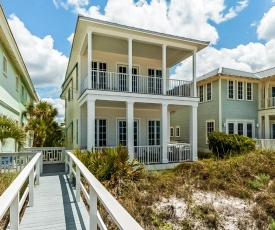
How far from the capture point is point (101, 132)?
13.8m

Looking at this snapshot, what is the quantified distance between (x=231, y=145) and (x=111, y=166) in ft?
29.9

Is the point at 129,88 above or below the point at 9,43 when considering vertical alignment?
below

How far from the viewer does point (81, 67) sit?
535 inches

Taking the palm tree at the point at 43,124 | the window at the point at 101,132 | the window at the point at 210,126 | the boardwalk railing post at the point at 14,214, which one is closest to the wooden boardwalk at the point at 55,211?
the boardwalk railing post at the point at 14,214

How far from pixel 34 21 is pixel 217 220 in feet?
40.0

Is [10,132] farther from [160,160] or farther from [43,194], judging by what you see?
[160,160]

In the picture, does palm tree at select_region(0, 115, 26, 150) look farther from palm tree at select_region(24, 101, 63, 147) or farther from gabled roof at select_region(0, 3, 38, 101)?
palm tree at select_region(24, 101, 63, 147)

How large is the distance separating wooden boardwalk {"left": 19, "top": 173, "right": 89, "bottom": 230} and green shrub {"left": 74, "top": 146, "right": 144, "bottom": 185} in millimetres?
1060

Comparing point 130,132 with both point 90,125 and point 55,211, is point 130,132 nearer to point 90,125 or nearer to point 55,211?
point 90,125

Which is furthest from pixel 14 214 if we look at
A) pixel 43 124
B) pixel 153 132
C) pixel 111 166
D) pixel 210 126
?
pixel 210 126

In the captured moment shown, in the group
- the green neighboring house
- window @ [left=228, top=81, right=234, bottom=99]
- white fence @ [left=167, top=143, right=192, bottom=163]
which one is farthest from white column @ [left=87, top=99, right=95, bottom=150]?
window @ [left=228, top=81, right=234, bottom=99]

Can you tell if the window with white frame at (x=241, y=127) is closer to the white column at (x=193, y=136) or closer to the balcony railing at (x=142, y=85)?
the white column at (x=193, y=136)

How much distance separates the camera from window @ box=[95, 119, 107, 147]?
13.6 metres

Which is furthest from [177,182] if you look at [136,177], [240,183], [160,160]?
[160,160]
